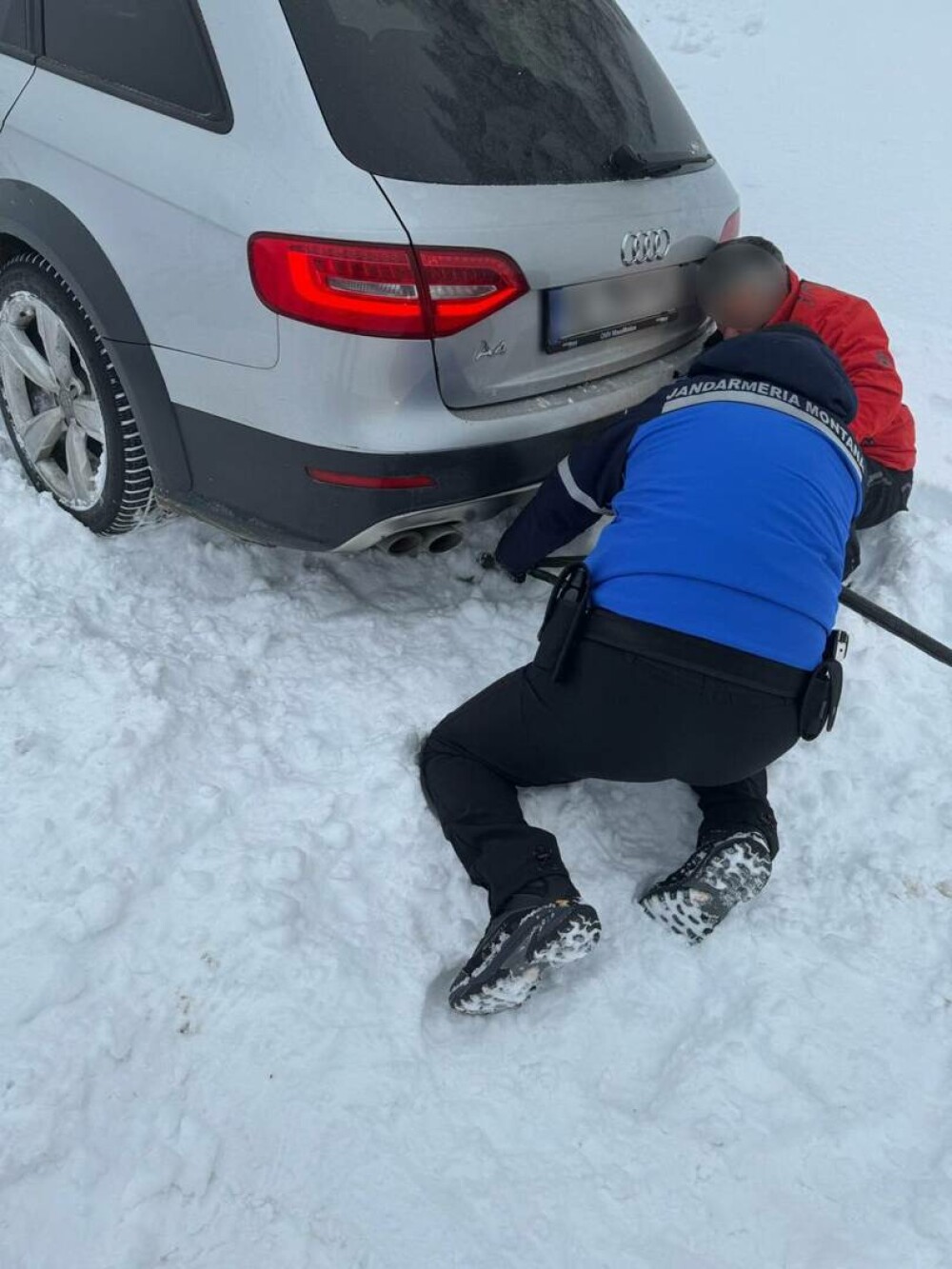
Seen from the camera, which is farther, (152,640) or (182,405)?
(152,640)

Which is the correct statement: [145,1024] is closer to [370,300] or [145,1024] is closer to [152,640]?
[152,640]

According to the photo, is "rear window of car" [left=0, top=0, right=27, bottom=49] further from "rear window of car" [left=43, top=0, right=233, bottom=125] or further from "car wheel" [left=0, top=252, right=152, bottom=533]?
"car wheel" [left=0, top=252, right=152, bottom=533]

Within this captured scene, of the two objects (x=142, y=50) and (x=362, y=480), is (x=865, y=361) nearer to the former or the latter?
(x=362, y=480)

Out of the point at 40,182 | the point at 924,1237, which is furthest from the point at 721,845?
the point at 40,182

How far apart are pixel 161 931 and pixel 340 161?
65.2 inches

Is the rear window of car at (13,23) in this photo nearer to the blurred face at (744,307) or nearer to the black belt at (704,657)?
the blurred face at (744,307)

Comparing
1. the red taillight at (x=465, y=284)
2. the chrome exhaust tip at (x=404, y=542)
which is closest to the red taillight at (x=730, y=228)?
the red taillight at (x=465, y=284)

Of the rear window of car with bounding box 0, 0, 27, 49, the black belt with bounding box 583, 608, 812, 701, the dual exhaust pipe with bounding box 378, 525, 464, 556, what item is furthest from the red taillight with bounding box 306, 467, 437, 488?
the rear window of car with bounding box 0, 0, 27, 49

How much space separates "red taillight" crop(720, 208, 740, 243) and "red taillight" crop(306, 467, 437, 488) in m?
1.36

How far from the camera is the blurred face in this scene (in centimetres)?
274

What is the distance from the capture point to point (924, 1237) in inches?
73.8

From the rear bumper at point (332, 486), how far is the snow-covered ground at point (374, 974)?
418 mm

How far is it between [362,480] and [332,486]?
8 cm

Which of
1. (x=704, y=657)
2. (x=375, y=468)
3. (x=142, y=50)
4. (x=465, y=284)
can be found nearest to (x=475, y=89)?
(x=465, y=284)
